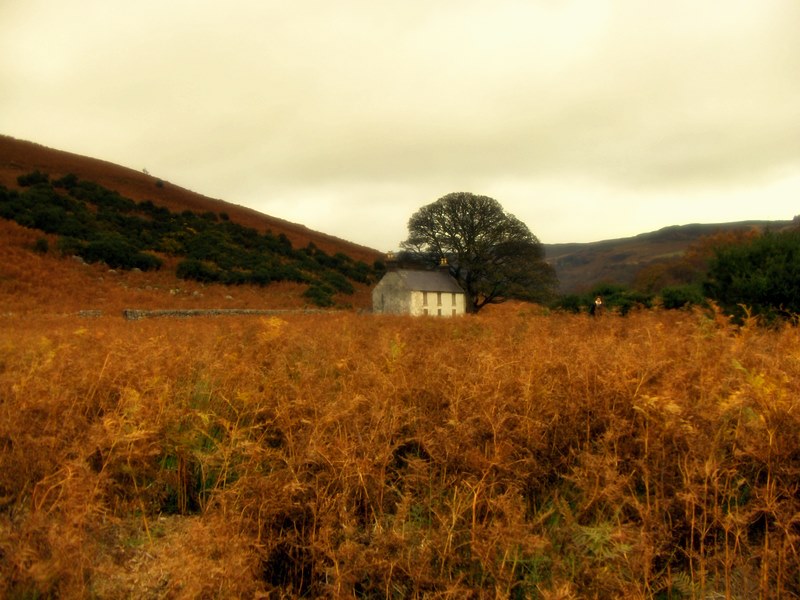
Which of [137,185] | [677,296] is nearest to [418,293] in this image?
[677,296]

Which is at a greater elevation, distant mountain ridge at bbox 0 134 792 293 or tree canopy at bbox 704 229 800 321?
distant mountain ridge at bbox 0 134 792 293

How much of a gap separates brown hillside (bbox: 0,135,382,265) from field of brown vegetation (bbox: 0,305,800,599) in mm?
38378

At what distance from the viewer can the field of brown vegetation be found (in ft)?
8.63

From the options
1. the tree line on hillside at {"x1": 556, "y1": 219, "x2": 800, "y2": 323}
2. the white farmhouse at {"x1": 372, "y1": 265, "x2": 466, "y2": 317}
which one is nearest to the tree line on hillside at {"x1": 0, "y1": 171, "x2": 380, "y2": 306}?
the white farmhouse at {"x1": 372, "y1": 265, "x2": 466, "y2": 317}

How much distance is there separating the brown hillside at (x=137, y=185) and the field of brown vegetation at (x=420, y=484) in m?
38.4

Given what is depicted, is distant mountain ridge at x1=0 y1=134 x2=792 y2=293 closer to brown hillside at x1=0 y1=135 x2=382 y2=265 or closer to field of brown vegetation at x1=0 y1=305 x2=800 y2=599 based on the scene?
brown hillside at x1=0 y1=135 x2=382 y2=265

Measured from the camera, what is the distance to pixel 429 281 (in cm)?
4216

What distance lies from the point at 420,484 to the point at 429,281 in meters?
39.0

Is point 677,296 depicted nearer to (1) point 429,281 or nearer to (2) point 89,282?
(1) point 429,281

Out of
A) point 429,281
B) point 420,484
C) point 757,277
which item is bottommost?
point 420,484

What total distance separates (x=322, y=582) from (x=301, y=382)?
6.17 feet

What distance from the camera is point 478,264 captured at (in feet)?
144

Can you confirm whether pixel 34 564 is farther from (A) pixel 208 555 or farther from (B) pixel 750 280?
(B) pixel 750 280

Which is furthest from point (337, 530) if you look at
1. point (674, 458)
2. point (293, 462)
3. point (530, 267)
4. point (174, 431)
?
point (530, 267)
